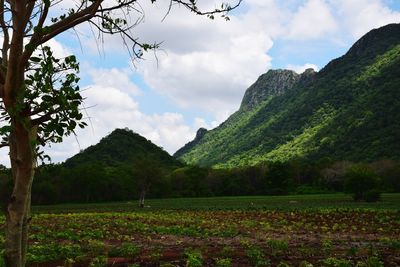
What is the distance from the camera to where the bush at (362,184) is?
56.8m

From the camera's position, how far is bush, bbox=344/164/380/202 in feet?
186

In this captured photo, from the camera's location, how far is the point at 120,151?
138 m

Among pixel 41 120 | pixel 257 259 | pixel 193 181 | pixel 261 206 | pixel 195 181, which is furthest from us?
pixel 193 181

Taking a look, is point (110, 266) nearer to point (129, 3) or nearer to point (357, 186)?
point (129, 3)

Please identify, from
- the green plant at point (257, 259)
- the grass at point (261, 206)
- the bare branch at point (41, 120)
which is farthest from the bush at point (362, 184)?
the bare branch at point (41, 120)

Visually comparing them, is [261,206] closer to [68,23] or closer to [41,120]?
[68,23]

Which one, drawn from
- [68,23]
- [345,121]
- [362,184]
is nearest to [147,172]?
[362,184]

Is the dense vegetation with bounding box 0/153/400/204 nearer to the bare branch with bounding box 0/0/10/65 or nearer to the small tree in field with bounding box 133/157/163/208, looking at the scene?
the small tree in field with bounding box 133/157/163/208

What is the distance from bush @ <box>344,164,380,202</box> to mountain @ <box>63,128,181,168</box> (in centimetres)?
7466

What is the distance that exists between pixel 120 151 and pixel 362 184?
3599 inches

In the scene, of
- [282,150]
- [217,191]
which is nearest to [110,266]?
[217,191]

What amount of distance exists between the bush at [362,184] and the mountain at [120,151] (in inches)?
2940

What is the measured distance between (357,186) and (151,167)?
2895cm

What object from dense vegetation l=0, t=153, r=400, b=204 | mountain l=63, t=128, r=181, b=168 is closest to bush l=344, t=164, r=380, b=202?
dense vegetation l=0, t=153, r=400, b=204
